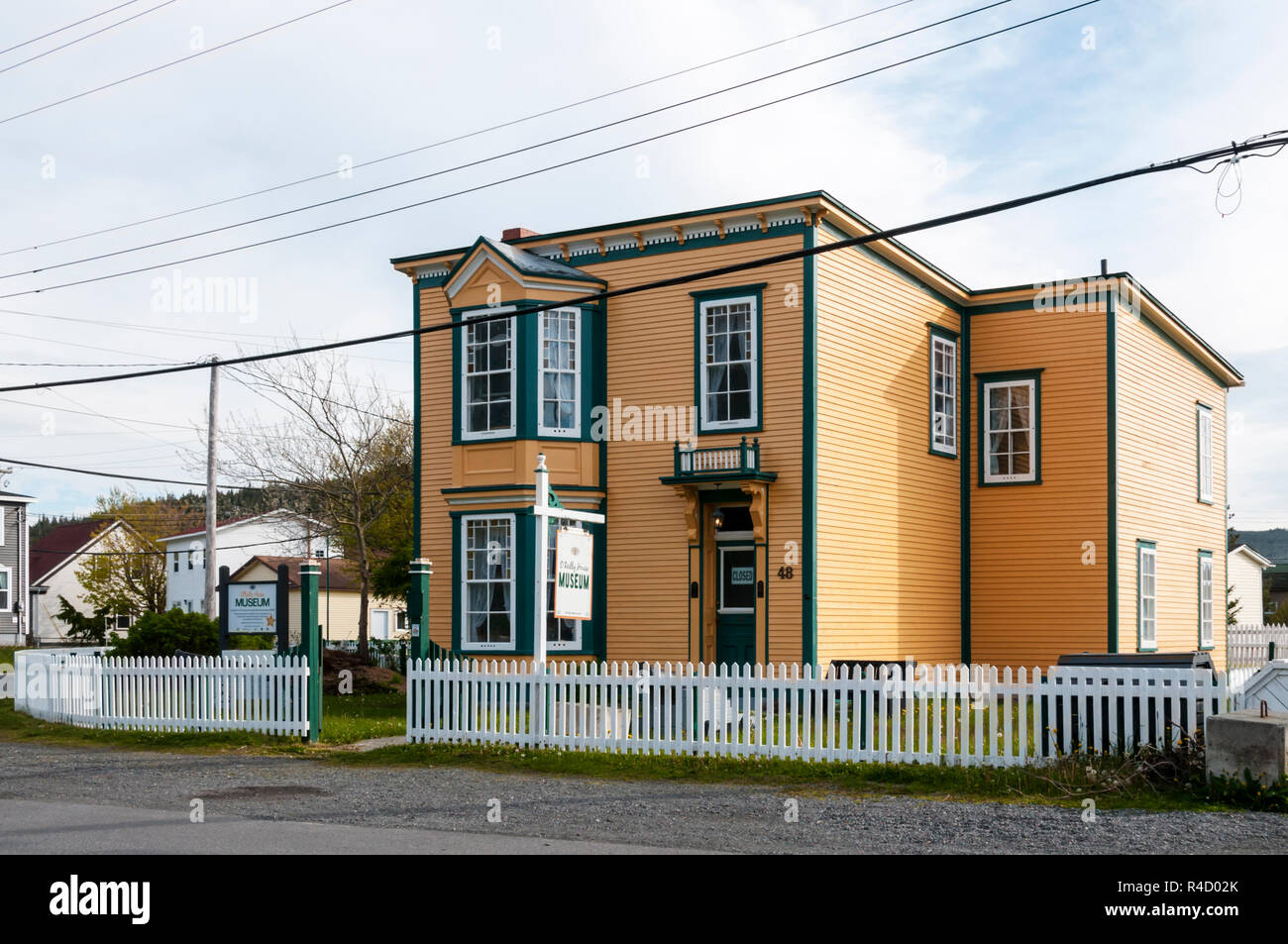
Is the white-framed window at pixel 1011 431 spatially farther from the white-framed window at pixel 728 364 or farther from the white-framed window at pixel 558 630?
the white-framed window at pixel 558 630

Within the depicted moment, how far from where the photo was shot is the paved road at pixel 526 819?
942cm

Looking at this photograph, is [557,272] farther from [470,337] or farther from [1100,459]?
[1100,459]

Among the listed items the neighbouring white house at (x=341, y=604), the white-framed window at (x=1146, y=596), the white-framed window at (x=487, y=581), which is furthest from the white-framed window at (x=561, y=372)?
the neighbouring white house at (x=341, y=604)

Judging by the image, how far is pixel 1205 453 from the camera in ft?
92.8

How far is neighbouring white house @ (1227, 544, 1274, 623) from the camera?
48.5 metres

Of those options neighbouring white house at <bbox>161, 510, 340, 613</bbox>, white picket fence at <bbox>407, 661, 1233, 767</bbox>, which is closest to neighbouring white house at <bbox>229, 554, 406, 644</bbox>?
neighbouring white house at <bbox>161, 510, 340, 613</bbox>

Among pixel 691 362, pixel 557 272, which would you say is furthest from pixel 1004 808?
pixel 557 272

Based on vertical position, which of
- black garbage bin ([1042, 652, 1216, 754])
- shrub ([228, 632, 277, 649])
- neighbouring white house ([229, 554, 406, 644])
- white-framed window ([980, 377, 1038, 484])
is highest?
white-framed window ([980, 377, 1038, 484])

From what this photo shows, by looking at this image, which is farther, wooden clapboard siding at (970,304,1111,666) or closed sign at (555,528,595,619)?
wooden clapboard siding at (970,304,1111,666)

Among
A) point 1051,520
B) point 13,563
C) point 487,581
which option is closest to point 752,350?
point 487,581

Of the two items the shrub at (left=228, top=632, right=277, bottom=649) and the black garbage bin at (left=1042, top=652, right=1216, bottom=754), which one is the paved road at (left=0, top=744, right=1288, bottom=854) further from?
the shrub at (left=228, top=632, right=277, bottom=649)

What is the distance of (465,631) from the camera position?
20.7 m

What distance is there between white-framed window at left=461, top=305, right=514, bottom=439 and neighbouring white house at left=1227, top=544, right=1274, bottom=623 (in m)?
36.3

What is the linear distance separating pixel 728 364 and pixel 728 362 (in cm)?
3
